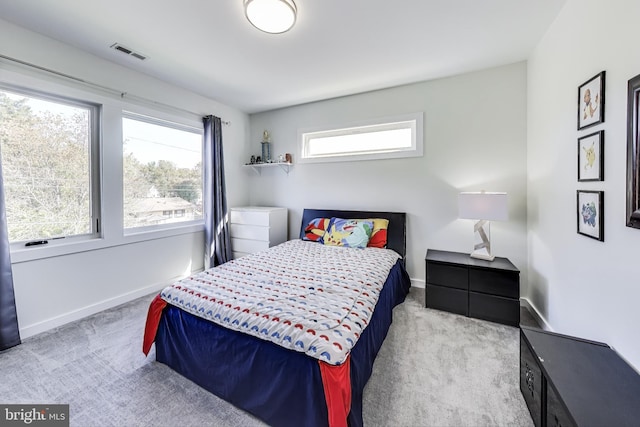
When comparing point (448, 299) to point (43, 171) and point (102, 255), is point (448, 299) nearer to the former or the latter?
point (102, 255)

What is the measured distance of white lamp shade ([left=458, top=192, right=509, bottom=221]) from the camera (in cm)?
233

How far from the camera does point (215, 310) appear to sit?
1.51 metres

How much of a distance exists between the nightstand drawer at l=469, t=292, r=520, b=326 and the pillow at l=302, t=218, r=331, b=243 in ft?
5.89

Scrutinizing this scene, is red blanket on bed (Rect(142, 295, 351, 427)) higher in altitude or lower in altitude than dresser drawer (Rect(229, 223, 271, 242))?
lower

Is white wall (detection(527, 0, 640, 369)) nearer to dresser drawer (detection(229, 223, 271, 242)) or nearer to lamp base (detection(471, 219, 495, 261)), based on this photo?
lamp base (detection(471, 219, 495, 261))

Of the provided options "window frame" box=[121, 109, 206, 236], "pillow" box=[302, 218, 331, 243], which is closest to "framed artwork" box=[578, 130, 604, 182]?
"pillow" box=[302, 218, 331, 243]

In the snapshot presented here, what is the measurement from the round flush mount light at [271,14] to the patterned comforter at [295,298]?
190cm

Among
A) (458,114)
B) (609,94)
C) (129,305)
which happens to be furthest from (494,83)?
(129,305)

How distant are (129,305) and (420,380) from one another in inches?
114

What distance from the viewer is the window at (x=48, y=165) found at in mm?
2066

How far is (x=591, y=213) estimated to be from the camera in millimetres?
1498

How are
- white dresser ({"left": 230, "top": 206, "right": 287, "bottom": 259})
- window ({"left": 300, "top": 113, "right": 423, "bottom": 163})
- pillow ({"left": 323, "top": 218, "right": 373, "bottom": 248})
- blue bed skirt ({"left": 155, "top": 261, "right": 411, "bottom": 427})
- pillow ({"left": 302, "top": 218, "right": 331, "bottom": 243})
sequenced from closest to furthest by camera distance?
1. blue bed skirt ({"left": 155, "top": 261, "right": 411, "bottom": 427})
2. pillow ({"left": 323, "top": 218, "right": 373, "bottom": 248})
3. window ({"left": 300, "top": 113, "right": 423, "bottom": 163})
4. pillow ({"left": 302, "top": 218, "right": 331, "bottom": 243})
5. white dresser ({"left": 230, "top": 206, "right": 287, "bottom": 259})

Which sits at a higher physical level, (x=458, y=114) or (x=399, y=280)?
(x=458, y=114)

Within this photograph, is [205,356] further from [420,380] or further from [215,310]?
[420,380]
